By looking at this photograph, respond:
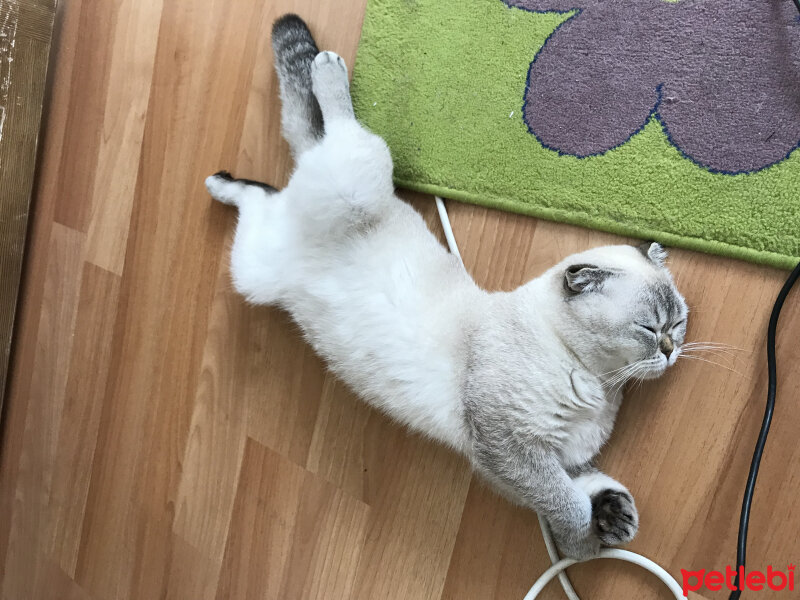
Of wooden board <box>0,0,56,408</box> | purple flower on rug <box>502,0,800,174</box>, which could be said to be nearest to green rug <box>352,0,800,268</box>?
purple flower on rug <box>502,0,800,174</box>

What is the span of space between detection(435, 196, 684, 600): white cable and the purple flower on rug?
0.88 feet

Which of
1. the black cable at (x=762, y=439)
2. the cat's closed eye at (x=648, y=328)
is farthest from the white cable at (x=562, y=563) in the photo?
the cat's closed eye at (x=648, y=328)

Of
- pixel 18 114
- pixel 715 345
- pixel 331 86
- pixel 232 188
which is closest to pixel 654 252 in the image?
pixel 715 345

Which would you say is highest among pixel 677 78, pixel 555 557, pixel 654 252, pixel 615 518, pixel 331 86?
pixel 677 78

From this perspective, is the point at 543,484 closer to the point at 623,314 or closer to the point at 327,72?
the point at 623,314

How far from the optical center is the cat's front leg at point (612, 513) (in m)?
1.00

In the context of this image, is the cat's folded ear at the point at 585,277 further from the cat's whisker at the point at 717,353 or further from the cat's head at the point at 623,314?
the cat's whisker at the point at 717,353

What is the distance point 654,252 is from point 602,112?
0.29 meters

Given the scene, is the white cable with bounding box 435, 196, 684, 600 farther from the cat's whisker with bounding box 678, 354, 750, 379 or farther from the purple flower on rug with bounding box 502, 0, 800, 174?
the cat's whisker with bounding box 678, 354, 750, 379

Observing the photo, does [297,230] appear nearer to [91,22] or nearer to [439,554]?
[439,554]

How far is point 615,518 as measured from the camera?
100 cm

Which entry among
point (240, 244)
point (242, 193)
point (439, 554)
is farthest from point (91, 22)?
point (439, 554)

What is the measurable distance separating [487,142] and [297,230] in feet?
1.42

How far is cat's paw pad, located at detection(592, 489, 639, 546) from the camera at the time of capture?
1.00 m
